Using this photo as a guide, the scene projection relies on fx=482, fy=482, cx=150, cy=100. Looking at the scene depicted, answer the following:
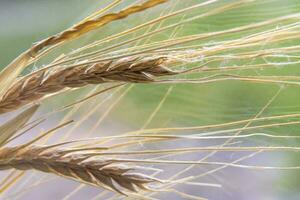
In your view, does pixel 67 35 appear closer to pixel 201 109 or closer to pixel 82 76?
pixel 82 76

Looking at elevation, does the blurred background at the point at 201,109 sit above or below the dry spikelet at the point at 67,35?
below

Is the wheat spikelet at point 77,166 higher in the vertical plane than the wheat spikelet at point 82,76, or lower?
lower

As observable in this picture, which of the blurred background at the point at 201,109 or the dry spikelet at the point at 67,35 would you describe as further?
the blurred background at the point at 201,109

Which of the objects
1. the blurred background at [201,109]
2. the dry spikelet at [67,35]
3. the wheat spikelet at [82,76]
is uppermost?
the dry spikelet at [67,35]

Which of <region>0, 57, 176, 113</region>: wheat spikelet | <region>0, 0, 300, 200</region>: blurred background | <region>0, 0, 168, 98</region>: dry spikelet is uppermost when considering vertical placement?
<region>0, 0, 168, 98</region>: dry spikelet

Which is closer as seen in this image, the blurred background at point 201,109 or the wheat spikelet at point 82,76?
the wheat spikelet at point 82,76

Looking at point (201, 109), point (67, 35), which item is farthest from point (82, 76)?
point (201, 109)
